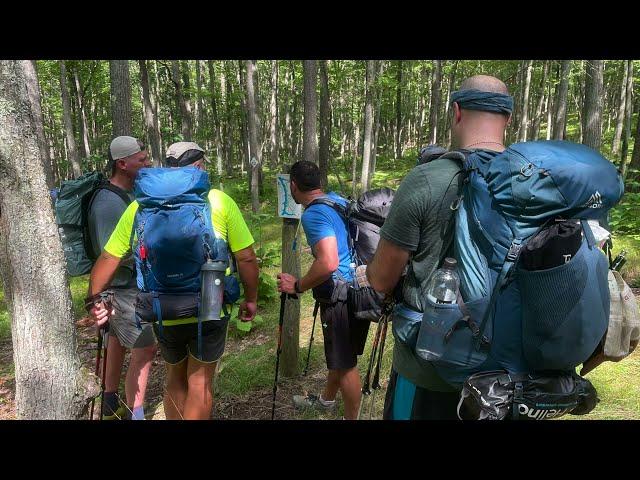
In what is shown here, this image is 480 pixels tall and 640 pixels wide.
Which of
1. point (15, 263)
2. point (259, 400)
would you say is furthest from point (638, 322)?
point (259, 400)

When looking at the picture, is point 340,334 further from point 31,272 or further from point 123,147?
point 123,147

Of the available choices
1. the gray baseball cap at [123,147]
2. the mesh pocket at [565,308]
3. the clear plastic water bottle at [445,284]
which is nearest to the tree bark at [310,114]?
the gray baseball cap at [123,147]

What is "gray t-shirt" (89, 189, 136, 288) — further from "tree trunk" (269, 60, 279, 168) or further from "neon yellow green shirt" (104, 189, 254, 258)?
"tree trunk" (269, 60, 279, 168)

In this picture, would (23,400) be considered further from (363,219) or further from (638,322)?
(638,322)

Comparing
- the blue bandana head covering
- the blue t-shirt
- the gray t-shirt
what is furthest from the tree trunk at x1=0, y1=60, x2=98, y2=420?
the blue bandana head covering

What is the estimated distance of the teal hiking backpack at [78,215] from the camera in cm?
388

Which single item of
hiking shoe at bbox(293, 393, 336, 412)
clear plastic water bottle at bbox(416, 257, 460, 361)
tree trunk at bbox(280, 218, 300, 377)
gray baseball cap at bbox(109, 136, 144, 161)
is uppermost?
gray baseball cap at bbox(109, 136, 144, 161)

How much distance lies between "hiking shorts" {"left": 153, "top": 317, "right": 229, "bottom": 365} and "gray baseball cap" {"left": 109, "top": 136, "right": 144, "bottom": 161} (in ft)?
5.44

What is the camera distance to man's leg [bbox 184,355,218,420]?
322cm

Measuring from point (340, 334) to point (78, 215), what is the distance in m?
2.54

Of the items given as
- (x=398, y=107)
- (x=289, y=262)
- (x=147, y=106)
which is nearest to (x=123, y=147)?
(x=289, y=262)

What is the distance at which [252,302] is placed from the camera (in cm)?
355

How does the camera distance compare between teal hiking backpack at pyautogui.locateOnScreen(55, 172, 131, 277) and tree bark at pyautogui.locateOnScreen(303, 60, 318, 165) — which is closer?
teal hiking backpack at pyautogui.locateOnScreen(55, 172, 131, 277)

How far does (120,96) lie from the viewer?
8.92m
